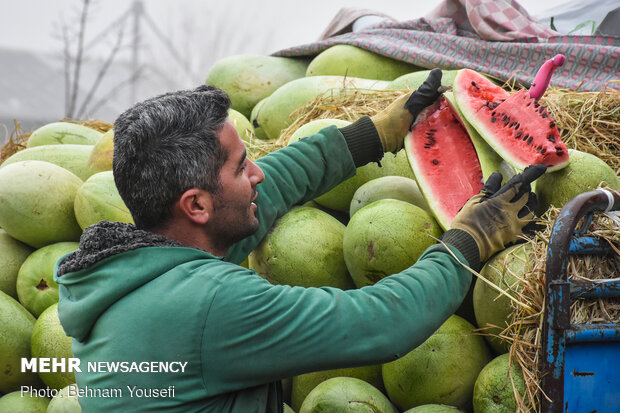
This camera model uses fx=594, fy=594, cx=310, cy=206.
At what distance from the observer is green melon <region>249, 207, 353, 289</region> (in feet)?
7.56

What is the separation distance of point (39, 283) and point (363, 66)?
2426 millimetres

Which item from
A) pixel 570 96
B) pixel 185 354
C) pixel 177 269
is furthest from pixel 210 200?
pixel 570 96

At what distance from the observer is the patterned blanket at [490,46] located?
10.8ft

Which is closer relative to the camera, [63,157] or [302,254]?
[302,254]

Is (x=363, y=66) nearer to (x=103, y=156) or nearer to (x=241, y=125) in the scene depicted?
(x=241, y=125)

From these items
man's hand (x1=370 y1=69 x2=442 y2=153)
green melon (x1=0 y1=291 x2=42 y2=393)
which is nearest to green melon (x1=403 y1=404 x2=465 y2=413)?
man's hand (x1=370 y1=69 x2=442 y2=153)

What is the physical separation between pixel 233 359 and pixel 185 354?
0.12m

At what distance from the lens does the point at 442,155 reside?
7.84 feet

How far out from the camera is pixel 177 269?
5.04 feet

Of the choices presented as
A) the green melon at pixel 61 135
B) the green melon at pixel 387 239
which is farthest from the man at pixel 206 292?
the green melon at pixel 61 135

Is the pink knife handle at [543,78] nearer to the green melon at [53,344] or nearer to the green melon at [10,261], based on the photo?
the green melon at [53,344]

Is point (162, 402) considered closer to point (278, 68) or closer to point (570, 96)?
point (570, 96)

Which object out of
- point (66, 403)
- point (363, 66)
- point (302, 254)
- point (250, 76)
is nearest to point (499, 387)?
point (302, 254)

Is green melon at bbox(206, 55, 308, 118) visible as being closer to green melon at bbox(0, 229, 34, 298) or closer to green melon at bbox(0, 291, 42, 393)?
green melon at bbox(0, 229, 34, 298)
